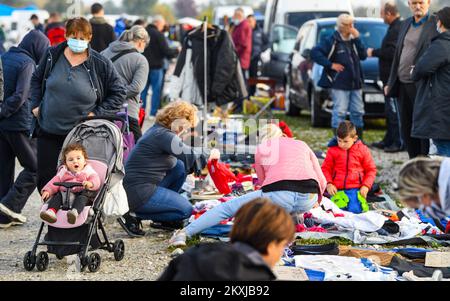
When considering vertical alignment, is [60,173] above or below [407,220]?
above

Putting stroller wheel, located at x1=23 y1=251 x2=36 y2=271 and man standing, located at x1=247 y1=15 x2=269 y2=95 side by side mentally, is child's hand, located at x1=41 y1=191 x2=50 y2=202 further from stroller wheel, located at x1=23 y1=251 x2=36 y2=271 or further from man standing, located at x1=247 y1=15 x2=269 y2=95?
man standing, located at x1=247 y1=15 x2=269 y2=95

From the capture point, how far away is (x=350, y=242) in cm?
882

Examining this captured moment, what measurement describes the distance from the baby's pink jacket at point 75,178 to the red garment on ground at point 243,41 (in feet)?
46.1

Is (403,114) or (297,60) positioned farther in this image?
(297,60)

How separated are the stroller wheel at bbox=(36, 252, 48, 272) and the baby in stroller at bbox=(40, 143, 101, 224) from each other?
30 centimetres

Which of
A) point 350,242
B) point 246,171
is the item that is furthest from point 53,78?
point 246,171

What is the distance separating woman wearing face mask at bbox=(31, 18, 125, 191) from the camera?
8617 mm

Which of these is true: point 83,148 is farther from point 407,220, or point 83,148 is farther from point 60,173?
point 407,220

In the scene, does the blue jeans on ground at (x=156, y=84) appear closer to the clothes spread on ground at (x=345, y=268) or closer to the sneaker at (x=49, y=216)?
the sneaker at (x=49, y=216)

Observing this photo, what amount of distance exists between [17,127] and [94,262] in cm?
262

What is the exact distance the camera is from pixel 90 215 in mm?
7770
